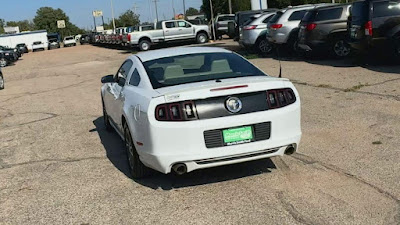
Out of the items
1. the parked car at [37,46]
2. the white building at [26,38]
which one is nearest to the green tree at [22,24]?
the white building at [26,38]

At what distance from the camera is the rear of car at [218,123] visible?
14.5ft

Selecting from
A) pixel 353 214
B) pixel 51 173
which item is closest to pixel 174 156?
pixel 353 214

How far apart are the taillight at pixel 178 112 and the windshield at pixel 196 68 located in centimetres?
55

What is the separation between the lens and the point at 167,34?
32.9m

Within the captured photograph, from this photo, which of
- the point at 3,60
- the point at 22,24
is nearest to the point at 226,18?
the point at 3,60

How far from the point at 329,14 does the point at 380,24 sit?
3.26 m

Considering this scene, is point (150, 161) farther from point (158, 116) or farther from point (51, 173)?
point (51, 173)

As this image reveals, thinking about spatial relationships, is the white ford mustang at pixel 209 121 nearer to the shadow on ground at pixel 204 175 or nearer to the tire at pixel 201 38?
the shadow on ground at pixel 204 175

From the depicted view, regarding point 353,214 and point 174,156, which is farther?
point 174,156

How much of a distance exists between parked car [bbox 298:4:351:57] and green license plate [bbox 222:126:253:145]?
11.1 metres

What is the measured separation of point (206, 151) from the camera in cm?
444

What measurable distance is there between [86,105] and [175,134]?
7.48 m

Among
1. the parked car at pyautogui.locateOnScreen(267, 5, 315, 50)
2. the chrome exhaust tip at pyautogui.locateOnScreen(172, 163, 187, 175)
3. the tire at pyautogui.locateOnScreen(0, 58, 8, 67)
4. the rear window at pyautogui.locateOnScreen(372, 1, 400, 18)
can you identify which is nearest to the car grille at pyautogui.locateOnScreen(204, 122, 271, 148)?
the chrome exhaust tip at pyautogui.locateOnScreen(172, 163, 187, 175)

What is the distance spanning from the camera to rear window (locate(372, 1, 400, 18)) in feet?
38.3
